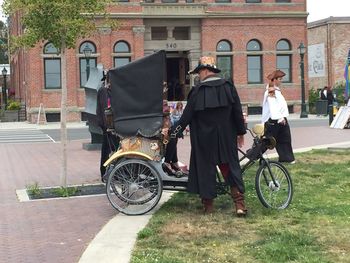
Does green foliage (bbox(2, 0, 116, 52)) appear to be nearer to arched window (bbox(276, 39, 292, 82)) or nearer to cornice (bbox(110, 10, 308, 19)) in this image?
cornice (bbox(110, 10, 308, 19))

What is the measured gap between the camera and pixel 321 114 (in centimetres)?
3847

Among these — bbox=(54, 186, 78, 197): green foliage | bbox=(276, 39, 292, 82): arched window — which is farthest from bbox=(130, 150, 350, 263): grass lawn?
bbox=(276, 39, 292, 82): arched window

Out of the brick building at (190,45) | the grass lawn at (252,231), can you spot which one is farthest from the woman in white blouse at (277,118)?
the brick building at (190,45)

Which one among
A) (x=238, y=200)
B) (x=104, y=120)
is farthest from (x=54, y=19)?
(x=238, y=200)

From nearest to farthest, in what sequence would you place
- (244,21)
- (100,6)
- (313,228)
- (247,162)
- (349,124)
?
(313,228) < (247,162) < (100,6) < (349,124) < (244,21)

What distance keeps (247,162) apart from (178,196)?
4.70 feet

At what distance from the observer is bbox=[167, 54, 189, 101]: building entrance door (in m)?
41.9


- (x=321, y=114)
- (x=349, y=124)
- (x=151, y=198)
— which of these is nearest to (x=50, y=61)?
(x=321, y=114)

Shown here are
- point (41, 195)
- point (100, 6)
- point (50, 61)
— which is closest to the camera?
point (41, 195)

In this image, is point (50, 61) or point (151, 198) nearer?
point (151, 198)

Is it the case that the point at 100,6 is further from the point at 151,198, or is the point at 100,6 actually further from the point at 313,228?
the point at 313,228

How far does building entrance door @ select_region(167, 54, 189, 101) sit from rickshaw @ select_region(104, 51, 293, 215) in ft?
110

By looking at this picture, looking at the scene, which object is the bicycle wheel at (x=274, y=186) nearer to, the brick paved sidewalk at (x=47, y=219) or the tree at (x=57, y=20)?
the brick paved sidewalk at (x=47, y=219)

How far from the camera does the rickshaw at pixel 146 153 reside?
7703mm
